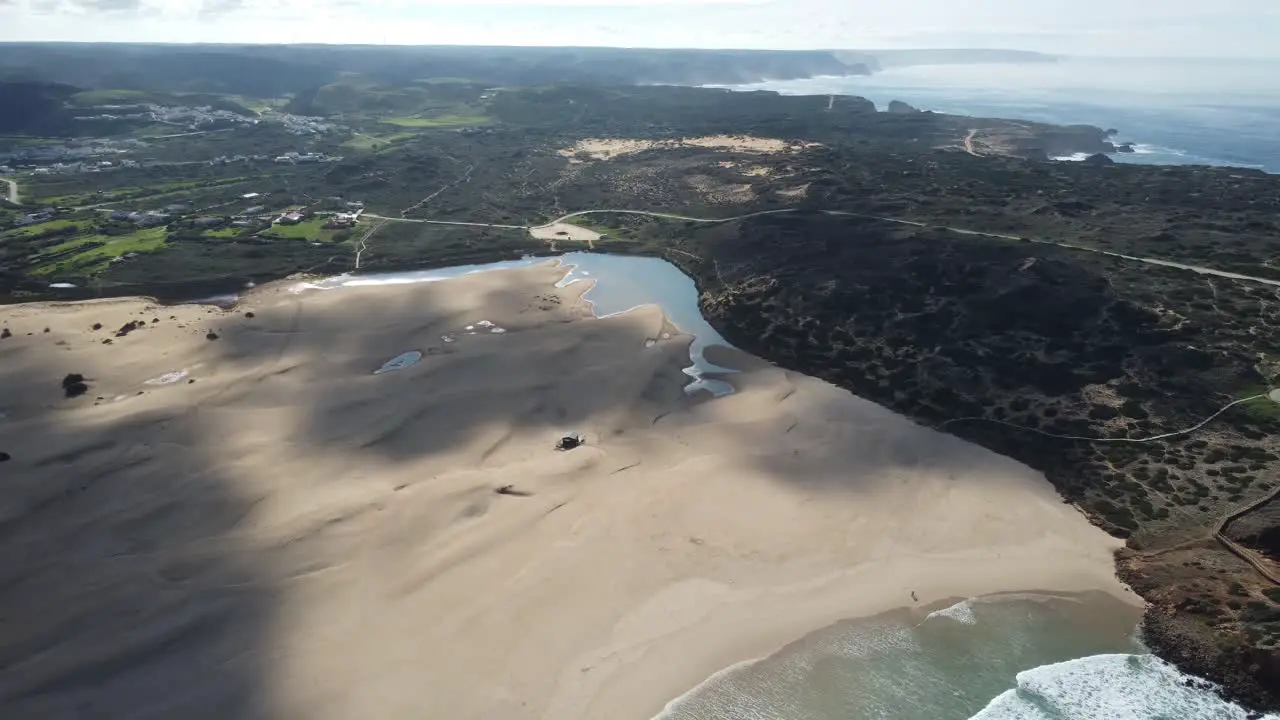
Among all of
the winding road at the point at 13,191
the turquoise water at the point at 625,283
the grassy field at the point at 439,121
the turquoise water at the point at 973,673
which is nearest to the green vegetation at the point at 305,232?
the turquoise water at the point at 625,283

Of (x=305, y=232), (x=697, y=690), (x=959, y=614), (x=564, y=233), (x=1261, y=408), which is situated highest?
(x=564, y=233)

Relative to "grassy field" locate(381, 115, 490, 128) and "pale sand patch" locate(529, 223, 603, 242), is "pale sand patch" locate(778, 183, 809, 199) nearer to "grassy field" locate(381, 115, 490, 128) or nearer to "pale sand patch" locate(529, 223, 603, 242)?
"pale sand patch" locate(529, 223, 603, 242)

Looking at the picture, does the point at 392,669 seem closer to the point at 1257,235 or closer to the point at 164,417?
the point at 164,417

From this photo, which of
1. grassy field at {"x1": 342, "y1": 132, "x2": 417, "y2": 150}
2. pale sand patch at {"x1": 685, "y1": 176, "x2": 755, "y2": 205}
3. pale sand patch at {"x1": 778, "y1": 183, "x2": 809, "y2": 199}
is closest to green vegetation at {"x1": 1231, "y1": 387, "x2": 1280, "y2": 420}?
pale sand patch at {"x1": 778, "y1": 183, "x2": 809, "y2": 199}

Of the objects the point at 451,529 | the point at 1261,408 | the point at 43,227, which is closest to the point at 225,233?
the point at 43,227

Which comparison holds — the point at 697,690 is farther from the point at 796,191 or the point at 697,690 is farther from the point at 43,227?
the point at 43,227

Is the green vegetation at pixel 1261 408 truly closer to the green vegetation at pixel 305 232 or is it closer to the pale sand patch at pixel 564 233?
the pale sand patch at pixel 564 233

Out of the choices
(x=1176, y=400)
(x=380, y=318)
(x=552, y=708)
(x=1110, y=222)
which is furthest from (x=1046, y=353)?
(x=380, y=318)
